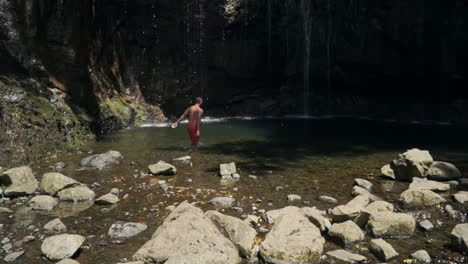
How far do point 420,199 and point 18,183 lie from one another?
908 cm

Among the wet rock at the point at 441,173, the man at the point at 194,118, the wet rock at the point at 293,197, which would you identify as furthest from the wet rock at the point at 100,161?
the wet rock at the point at 441,173

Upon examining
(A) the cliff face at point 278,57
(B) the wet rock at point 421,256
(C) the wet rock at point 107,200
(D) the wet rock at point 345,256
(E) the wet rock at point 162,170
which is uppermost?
(A) the cliff face at point 278,57

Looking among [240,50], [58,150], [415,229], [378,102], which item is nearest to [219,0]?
[240,50]

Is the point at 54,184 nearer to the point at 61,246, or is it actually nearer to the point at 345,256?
the point at 61,246

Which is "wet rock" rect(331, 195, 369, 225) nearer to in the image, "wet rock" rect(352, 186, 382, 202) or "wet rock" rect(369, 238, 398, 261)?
"wet rock" rect(369, 238, 398, 261)

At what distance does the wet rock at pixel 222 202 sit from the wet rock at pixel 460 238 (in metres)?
4.16

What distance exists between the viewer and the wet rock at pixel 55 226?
621 cm

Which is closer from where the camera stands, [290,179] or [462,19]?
[290,179]

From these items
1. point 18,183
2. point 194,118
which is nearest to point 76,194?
point 18,183

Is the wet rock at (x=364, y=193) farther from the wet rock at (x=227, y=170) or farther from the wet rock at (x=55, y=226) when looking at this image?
the wet rock at (x=55, y=226)

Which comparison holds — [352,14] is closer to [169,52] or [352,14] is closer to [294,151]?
[169,52]

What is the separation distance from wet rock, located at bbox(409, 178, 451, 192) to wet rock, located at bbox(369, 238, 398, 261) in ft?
12.2

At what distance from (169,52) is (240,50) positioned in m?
5.79

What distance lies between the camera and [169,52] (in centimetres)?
2777
